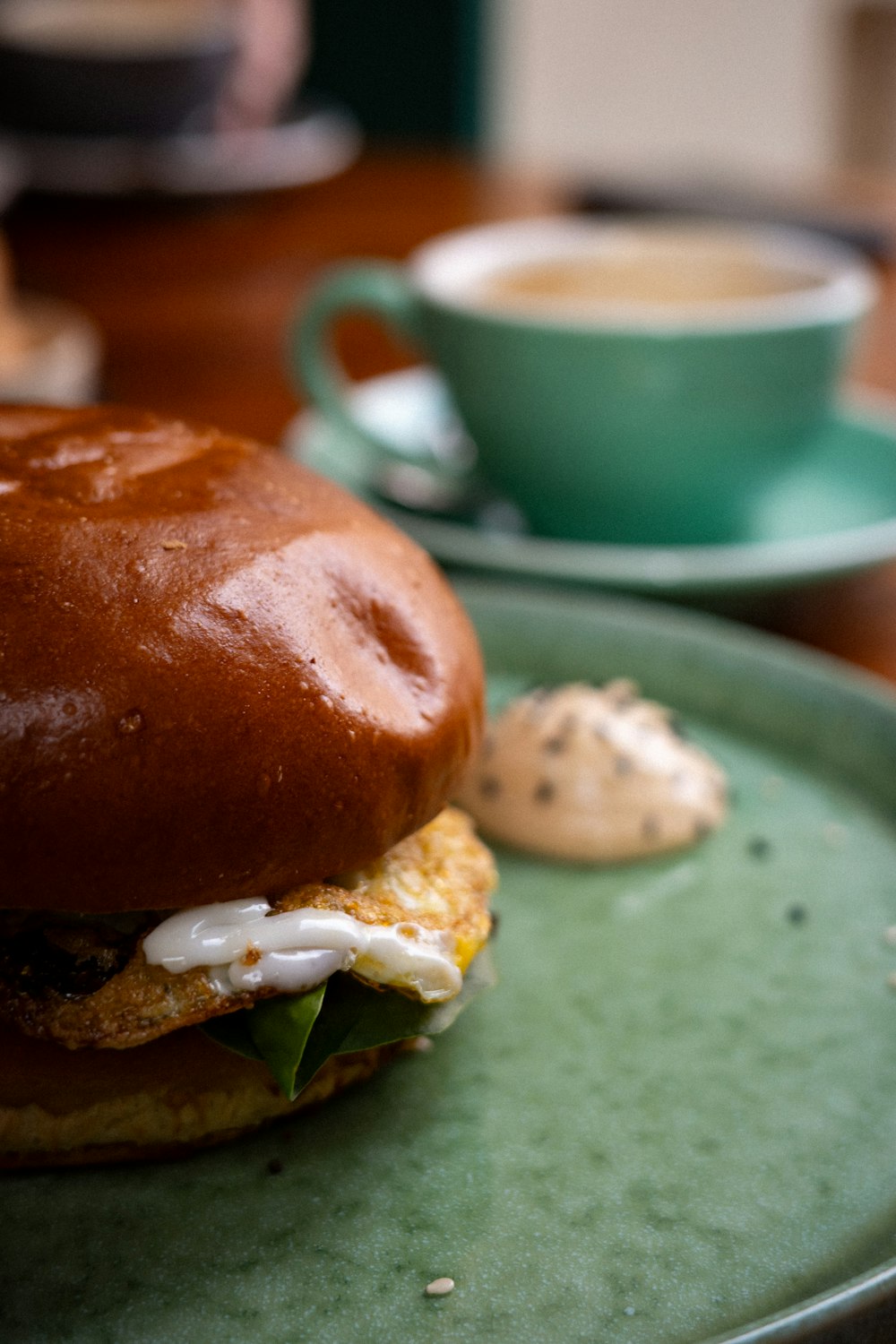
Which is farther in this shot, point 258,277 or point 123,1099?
point 258,277

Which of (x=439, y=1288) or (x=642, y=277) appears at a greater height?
(x=642, y=277)

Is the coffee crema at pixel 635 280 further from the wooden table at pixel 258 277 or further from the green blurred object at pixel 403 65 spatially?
the green blurred object at pixel 403 65

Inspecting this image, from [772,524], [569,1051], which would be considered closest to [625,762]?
[569,1051]

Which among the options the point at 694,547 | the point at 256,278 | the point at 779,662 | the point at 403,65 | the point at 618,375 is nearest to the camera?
the point at 779,662

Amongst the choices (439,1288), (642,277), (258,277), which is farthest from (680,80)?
(439,1288)

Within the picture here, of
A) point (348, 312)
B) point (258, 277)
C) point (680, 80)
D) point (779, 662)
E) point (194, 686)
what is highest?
point (194, 686)

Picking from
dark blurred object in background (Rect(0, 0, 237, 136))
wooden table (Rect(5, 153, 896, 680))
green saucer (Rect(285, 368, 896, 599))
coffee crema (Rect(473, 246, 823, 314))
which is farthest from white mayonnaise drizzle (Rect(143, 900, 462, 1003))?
dark blurred object in background (Rect(0, 0, 237, 136))

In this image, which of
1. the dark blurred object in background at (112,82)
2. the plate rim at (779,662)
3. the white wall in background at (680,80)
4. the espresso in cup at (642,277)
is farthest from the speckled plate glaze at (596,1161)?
the white wall in background at (680,80)

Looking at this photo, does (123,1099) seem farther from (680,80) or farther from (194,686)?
(680,80)
